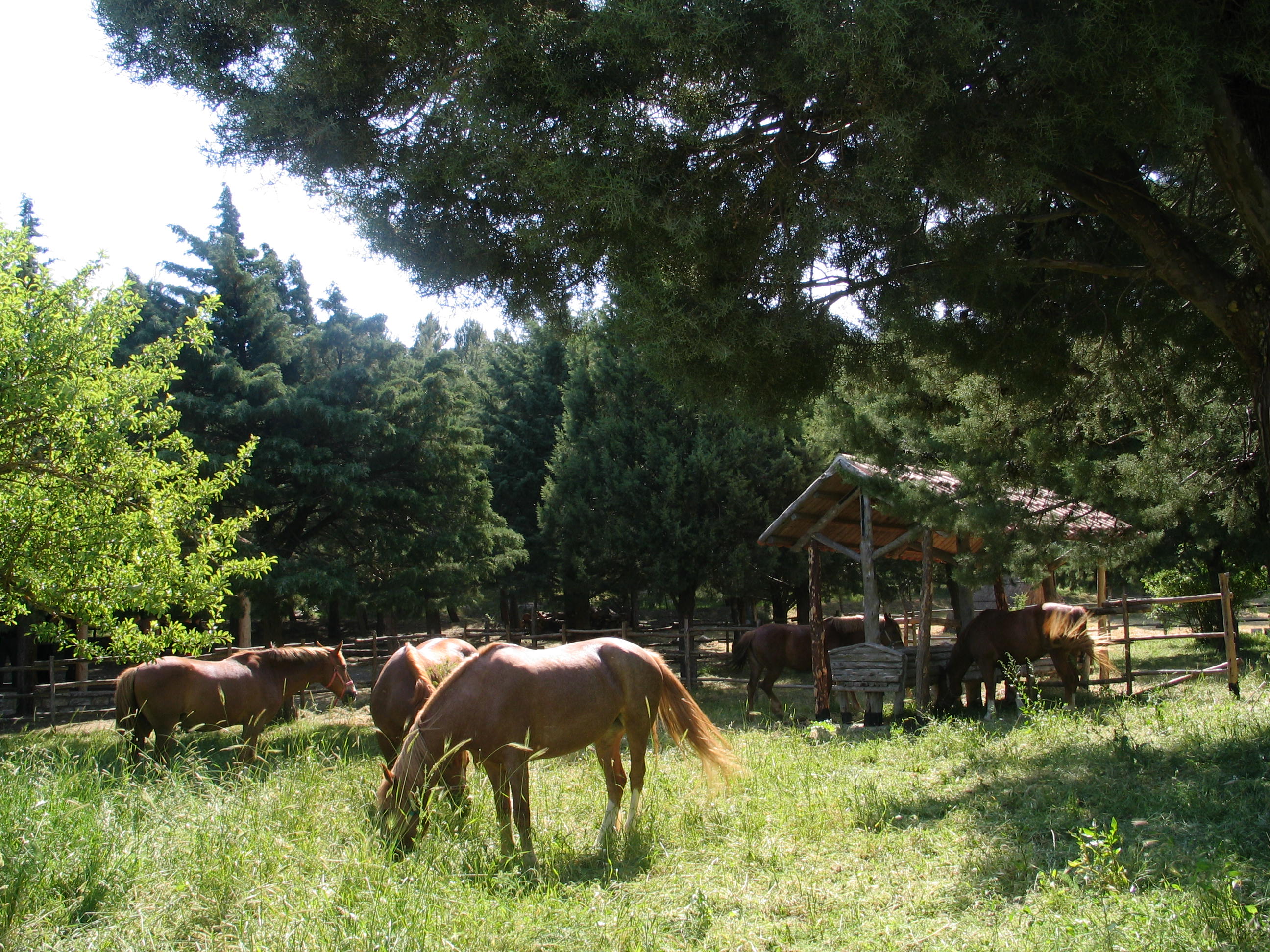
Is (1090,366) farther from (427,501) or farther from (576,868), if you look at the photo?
(427,501)

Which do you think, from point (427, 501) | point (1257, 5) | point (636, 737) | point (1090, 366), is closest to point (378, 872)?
point (636, 737)

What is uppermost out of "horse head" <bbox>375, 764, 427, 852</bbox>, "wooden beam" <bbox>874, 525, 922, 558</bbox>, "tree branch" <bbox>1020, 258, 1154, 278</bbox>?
"tree branch" <bbox>1020, 258, 1154, 278</bbox>

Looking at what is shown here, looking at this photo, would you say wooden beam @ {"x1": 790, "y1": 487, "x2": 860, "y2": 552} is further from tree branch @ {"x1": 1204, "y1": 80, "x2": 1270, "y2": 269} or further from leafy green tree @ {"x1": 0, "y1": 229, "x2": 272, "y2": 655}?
leafy green tree @ {"x1": 0, "y1": 229, "x2": 272, "y2": 655}

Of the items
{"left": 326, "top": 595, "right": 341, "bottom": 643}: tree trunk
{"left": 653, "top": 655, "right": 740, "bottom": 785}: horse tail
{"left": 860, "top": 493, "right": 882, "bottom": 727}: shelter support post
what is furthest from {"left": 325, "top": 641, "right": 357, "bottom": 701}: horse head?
{"left": 326, "top": 595, "right": 341, "bottom": 643}: tree trunk

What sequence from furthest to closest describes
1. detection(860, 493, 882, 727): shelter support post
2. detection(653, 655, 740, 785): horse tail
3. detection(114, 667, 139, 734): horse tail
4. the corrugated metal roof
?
1. detection(860, 493, 882, 727): shelter support post
2. detection(114, 667, 139, 734): horse tail
3. the corrugated metal roof
4. detection(653, 655, 740, 785): horse tail

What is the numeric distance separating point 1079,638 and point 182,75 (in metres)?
11.4

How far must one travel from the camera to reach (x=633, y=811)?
231 inches

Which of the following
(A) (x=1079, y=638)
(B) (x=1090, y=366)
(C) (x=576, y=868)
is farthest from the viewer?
(A) (x=1079, y=638)

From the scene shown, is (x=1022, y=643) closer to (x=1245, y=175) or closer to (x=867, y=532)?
(x=867, y=532)

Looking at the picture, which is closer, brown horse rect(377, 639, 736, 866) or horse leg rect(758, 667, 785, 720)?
brown horse rect(377, 639, 736, 866)

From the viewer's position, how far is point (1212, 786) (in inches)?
218

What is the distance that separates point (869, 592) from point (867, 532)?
883 millimetres

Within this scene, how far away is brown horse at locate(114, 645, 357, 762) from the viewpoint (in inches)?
355

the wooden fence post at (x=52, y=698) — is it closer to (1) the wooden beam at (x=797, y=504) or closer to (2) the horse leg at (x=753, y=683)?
(2) the horse leg at (x=753, y=683)
